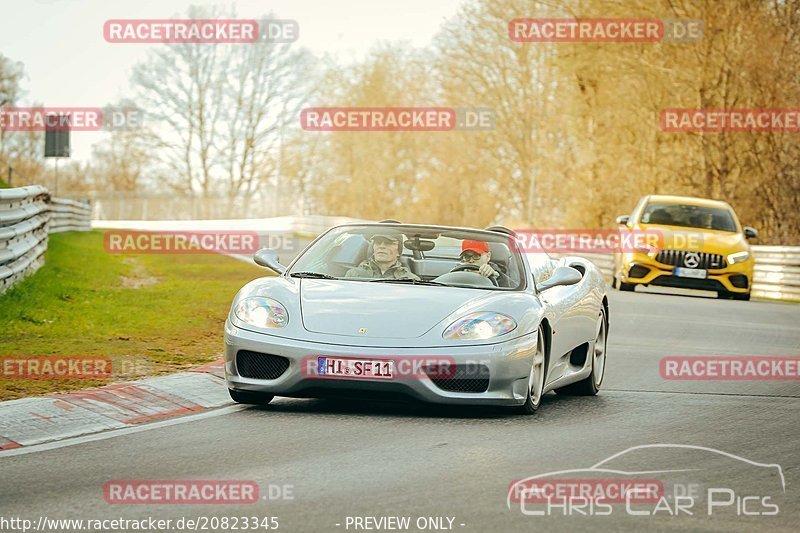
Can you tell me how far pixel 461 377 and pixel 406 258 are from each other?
68.4 inches

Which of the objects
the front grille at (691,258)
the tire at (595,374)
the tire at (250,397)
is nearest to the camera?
the tire at (250,397)

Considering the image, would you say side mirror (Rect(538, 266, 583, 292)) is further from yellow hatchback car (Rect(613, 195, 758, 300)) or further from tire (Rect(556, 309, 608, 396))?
yellow hatchback car (Rect(613, 195, 758, 300))

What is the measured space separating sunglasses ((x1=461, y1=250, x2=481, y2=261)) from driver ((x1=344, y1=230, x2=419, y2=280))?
0.39 meters

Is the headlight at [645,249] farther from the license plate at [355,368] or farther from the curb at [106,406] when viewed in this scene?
the license plate at [355,368]

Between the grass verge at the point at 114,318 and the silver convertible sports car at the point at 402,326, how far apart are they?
4.88 ft

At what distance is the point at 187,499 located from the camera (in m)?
5.65

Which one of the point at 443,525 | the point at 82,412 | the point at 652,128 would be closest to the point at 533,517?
the point at 443,525

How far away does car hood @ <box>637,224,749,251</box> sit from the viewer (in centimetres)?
2361

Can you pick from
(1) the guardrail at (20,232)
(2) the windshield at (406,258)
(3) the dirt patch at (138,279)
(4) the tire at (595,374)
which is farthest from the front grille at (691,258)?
(2) the windshield at (406,258)

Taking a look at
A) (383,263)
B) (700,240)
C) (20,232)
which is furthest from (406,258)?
(700,240)

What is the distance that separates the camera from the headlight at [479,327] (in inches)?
327

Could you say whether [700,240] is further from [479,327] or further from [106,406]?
[106,406]

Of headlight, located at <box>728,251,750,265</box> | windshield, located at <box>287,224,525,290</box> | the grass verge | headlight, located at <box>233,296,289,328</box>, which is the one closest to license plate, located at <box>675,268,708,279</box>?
headlight, located at <box>728,251,750,265</box>

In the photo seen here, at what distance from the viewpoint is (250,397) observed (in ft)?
28.5
